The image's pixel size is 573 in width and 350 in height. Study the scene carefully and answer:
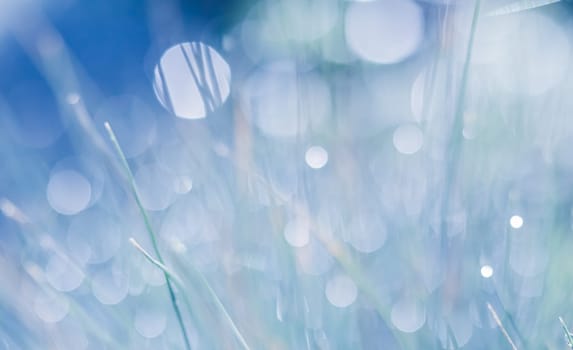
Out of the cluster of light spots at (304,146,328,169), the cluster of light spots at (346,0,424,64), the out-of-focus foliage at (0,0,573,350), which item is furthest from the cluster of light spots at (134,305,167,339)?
the cluster of light spots at (346,0,424,64)

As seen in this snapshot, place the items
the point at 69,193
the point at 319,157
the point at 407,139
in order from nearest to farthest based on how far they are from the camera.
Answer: the point at 319,157
the point at 407,139
the point at 69,193

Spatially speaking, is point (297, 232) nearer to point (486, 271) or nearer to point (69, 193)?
point (486, 271)

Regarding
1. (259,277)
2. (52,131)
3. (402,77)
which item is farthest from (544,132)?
(52,131)

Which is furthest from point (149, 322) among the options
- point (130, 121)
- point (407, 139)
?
point (130, 121)

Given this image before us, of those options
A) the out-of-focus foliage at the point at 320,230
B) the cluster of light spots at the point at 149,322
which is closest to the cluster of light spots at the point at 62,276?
the out-of-focus foliage at the point at 320,230

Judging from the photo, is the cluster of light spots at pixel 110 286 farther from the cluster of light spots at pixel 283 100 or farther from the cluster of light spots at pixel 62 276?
the cluster of light spots at pixel 283 100

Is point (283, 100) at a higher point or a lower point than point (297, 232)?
higher
